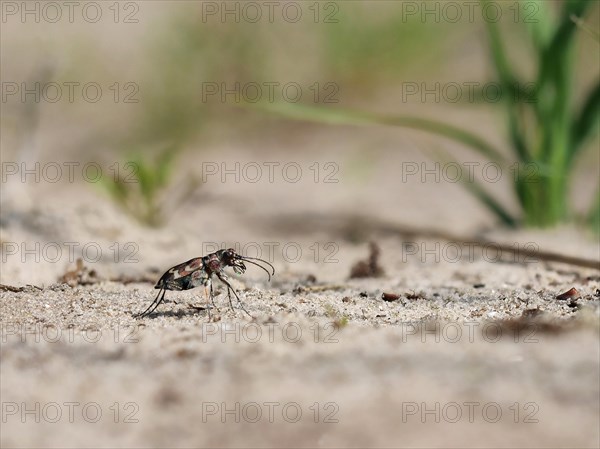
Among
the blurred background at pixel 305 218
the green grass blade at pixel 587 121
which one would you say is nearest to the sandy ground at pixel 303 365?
the blurred background at pixel 305 218

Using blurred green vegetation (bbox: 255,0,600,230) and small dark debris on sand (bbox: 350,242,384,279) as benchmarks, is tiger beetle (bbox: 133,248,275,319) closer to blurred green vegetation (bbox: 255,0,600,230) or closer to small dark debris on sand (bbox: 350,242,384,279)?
small dark debris on sand (bbox: 350,242,384,279)

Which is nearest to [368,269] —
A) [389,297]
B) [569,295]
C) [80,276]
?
[389,297]

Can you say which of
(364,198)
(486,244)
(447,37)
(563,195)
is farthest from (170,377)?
(447,37)

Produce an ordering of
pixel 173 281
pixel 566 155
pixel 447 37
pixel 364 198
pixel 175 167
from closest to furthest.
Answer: pixel 173 281, pixel 566 155, pixel 364 198, pixel 175 167, pixel 447 37

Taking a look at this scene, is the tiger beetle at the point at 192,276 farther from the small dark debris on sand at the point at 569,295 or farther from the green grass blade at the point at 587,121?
the green grass blade at the point at 587,121

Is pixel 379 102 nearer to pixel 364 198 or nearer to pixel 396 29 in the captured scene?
pixel 396 29

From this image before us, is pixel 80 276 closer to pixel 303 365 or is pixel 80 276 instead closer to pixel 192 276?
pixel 192 276
